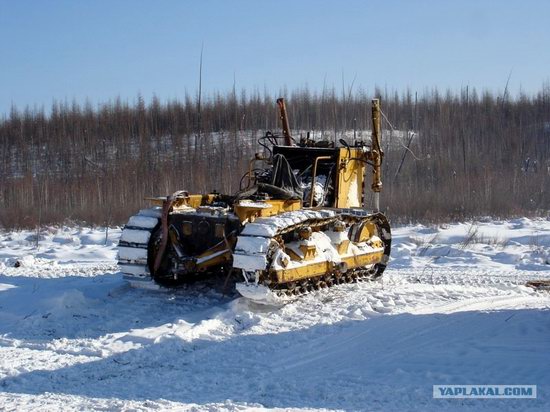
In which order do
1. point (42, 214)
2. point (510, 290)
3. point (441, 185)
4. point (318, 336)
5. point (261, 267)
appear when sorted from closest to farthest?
1. point (318, 336)
2. point (261, 267)
3. point (510, 290)
4. point (42, 214)
5. point (441, 185)

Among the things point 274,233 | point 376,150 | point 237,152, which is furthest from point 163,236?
point 237,152

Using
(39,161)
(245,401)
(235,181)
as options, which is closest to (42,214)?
(235,181)

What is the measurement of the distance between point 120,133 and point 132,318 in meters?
25.1

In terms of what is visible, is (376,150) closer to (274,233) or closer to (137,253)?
(274,233)

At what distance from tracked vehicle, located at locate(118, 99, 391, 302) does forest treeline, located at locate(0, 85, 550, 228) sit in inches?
412

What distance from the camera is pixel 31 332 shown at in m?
8.61

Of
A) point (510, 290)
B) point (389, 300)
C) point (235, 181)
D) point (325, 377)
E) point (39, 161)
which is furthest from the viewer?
point (39, 161)

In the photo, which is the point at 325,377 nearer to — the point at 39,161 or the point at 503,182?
the point at 503,182

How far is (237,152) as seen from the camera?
28875mm

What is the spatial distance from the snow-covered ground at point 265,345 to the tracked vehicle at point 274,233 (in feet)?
1.10

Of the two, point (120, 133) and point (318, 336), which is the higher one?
point (120, 133)

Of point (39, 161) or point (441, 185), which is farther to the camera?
point (39, 161)

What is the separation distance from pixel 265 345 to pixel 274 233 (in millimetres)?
1679

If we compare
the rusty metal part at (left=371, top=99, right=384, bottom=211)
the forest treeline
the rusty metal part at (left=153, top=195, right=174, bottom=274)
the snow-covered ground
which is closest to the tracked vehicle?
the rusty metal part at (left=153, top=195, right=174, bottom=274)
